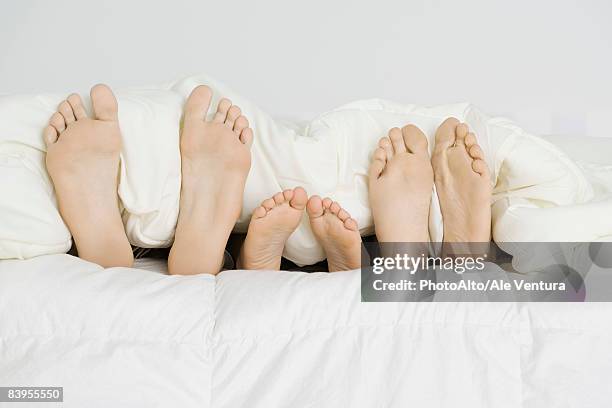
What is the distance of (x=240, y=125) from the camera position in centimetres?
129

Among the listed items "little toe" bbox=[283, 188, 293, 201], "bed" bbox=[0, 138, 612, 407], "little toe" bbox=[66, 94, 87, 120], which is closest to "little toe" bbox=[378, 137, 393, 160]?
"little toe" bbox=[283, 188, 293, 201]

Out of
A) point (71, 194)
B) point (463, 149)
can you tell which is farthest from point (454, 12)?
point (71, 194)

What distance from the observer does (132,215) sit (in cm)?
125

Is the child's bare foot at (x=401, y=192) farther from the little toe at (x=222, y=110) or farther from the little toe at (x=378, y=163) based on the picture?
the little toe at (x=222, y=110)

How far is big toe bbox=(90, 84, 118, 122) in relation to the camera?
1.21 m

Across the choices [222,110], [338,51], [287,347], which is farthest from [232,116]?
[338,51]

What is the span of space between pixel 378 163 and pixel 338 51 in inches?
51.0

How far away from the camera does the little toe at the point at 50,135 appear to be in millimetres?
1197

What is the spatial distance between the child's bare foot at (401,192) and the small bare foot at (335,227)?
0.07 m

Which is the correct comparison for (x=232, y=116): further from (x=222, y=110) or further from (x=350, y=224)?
(x=350, y=224)

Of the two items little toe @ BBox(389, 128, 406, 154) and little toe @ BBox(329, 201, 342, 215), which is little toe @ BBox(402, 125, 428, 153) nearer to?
little toe @ BBox(389, 128, 406, 154)

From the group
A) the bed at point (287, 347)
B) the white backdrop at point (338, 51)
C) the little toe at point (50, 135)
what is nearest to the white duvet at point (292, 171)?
the little toe at point (50, 135)

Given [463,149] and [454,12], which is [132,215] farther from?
[454,12]

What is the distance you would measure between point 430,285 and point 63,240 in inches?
21.1
